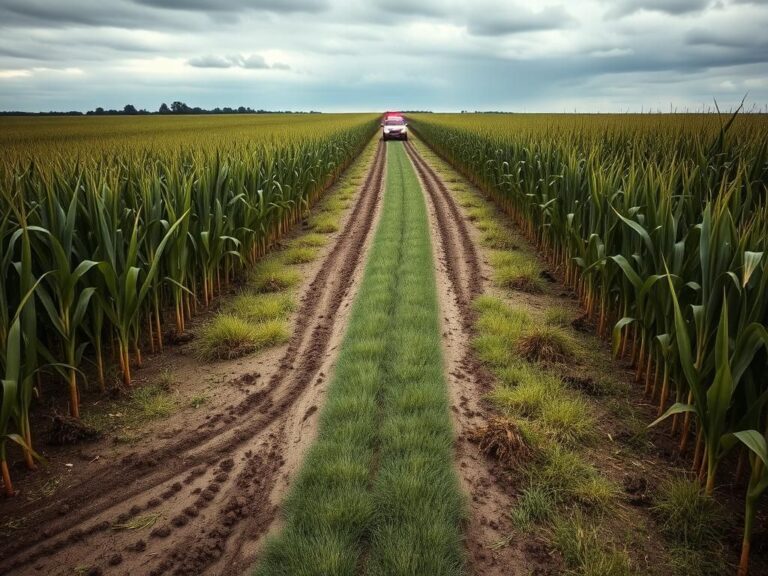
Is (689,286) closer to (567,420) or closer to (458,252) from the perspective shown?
(567,420)

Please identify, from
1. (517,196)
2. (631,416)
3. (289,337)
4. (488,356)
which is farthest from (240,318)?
(517,196)

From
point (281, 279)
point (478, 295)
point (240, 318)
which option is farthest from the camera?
point (281, 279)

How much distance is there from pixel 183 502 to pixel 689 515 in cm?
317

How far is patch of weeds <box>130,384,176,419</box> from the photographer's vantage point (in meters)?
4.09

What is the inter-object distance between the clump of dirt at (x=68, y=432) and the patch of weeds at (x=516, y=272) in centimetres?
545

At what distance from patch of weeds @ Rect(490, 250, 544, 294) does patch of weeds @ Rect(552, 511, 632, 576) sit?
4.48 meters

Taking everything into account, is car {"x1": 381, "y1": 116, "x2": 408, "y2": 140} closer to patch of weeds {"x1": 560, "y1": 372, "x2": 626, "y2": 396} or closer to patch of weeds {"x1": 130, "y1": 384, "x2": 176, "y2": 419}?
patch of weeds {"x1": 560, "y1": 372, "x2": 626, "y2": 396}

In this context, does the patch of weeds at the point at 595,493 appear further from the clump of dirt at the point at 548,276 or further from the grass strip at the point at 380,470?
the clump of dirt at the point at 548,276

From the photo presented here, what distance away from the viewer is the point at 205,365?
497 cm

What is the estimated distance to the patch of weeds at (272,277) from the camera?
7.07 meters

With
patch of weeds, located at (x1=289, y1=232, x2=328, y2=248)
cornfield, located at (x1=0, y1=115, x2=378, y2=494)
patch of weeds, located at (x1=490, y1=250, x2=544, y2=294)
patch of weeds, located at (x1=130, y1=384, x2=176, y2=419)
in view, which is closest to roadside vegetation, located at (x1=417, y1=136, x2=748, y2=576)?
patch of weeds, located at (x1=490, y1=250, x2=544, y2=294)

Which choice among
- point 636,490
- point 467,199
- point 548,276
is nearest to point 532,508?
point 636,490

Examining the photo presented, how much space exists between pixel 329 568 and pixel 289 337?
3.28 meters

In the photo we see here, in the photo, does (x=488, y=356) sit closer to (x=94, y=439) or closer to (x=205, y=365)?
(x=205, y=365)
